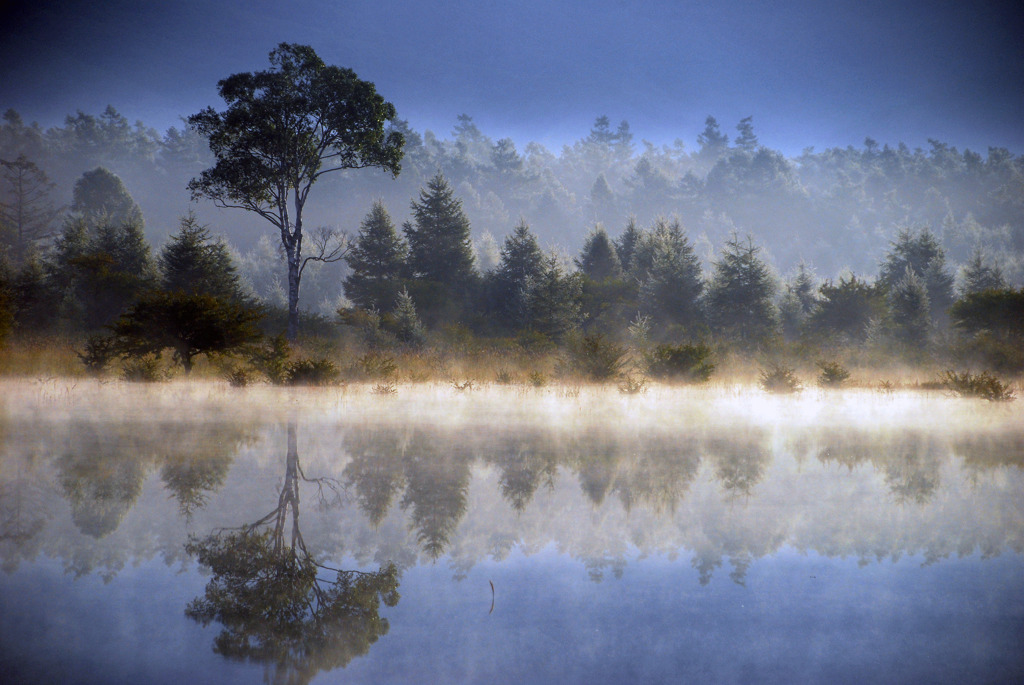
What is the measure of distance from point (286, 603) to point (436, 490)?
9.48 feet

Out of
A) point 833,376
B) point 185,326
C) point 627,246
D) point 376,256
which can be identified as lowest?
point 833,376

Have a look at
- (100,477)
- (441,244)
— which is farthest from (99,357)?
(441,244)

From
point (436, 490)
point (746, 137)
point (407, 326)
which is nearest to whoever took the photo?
point (436, 490)

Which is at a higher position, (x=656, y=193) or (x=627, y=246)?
(x=656, y=193)

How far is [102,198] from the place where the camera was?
7612cm

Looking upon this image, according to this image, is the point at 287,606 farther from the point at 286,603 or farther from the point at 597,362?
the point at 597,362

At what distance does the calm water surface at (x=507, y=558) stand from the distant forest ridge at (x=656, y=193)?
9485cm

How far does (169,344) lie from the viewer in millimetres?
16141

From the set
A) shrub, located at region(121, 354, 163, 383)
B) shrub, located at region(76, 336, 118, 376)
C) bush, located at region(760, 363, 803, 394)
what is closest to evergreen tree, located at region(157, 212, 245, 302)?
shrub, located at region(76, 336, 118, 376)

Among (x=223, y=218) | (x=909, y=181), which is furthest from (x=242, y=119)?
(x=909, y=181)

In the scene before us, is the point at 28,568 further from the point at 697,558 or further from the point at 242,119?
the point at 242,119

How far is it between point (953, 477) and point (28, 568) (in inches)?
365

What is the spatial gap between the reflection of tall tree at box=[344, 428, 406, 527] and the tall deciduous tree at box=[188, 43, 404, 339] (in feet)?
59.7

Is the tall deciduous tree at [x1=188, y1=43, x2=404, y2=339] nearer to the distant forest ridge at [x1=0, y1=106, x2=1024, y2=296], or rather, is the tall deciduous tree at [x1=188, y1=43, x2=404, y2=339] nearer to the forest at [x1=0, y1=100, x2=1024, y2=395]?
the forest at [x1=0, y1=100, x2=1024, y2=395]
